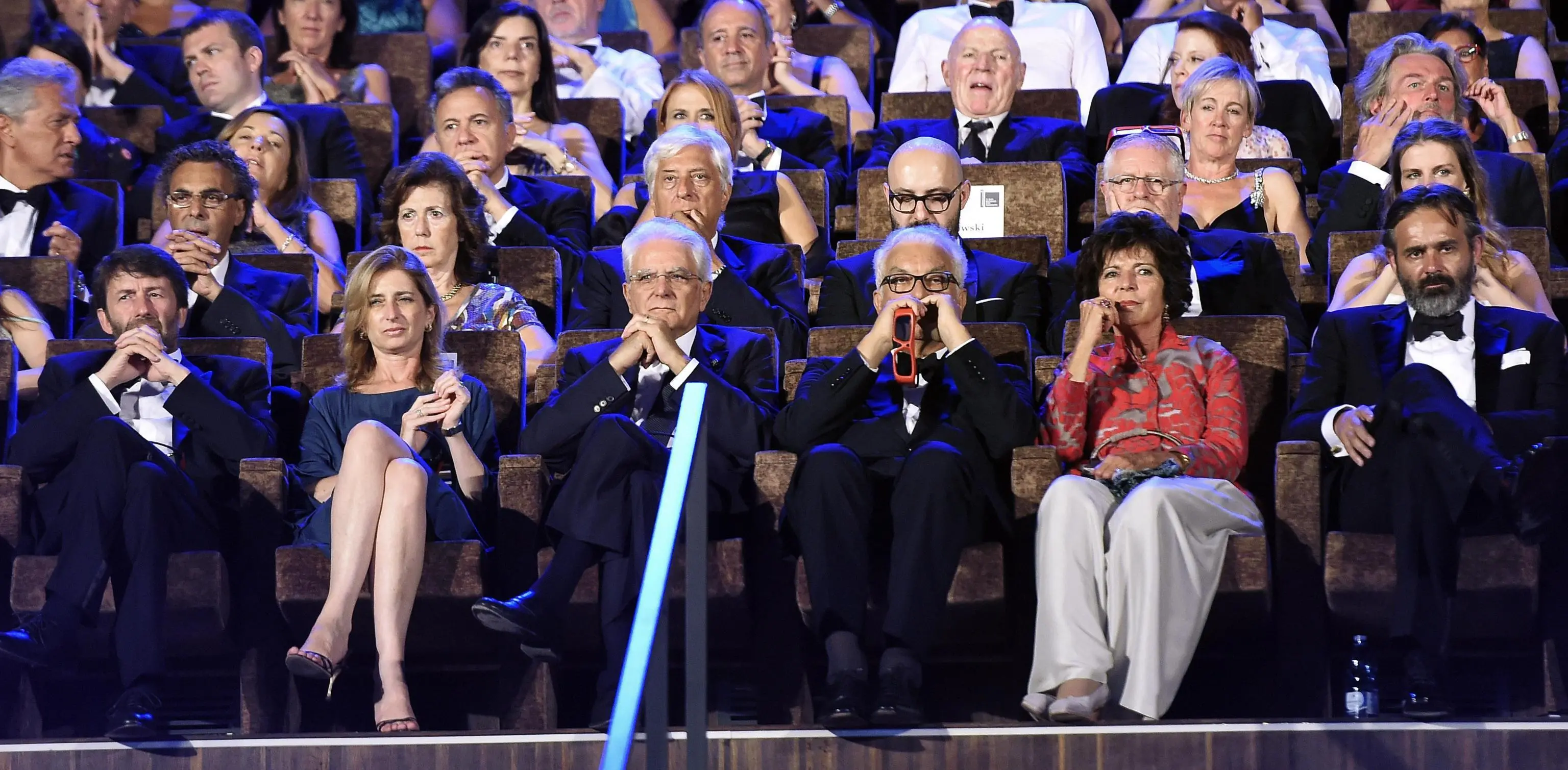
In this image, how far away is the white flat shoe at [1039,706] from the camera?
2174 mm

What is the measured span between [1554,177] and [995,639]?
5.06ft

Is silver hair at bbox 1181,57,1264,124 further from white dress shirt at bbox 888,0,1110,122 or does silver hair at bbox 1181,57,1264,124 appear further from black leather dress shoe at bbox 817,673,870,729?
black leather dress shoe at bbox 817,673,870,729

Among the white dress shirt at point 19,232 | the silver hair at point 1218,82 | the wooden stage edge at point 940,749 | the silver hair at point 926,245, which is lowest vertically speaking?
the wooden stage edge at point 940,749

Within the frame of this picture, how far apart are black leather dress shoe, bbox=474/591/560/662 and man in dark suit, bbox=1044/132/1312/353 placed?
0.85 metres

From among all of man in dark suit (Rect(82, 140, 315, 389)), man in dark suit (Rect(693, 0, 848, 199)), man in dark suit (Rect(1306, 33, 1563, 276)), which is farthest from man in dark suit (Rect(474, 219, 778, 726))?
man in dark suit (Rect(1306, 33, 1563, 276))

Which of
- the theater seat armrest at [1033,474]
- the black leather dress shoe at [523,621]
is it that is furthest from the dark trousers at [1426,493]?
the black leather dress shoe at [523,621]

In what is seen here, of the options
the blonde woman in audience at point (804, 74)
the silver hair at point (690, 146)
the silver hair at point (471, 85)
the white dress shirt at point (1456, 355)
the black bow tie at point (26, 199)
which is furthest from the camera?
the blonde woman in audience at point (804, 74)

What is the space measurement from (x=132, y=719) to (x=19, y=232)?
1.32 m

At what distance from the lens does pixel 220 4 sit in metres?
4.43

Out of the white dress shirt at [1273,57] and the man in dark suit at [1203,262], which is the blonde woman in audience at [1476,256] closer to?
the man in dark suit at [1203,262]

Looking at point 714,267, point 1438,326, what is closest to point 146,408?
point 714,267

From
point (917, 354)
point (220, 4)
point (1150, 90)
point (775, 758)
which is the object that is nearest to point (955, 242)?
point (917, 354)

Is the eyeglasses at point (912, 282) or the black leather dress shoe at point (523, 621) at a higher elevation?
the eyeglasses at point (912, 282)

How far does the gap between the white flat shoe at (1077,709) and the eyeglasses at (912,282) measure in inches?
24.6
